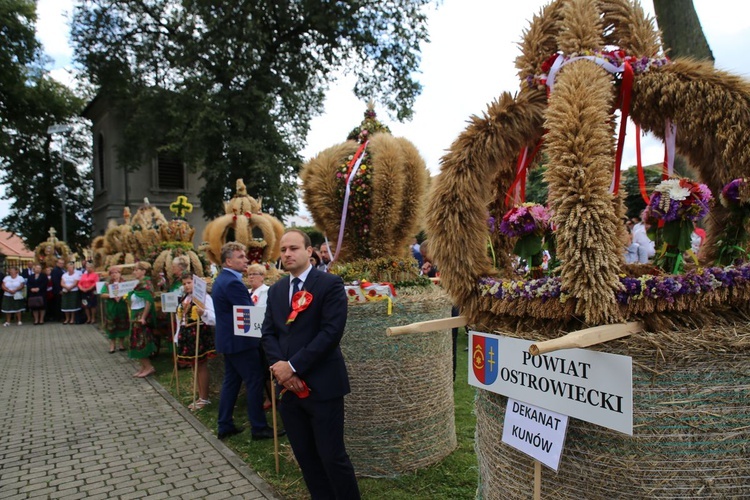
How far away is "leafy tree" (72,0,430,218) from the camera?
64.4 feet

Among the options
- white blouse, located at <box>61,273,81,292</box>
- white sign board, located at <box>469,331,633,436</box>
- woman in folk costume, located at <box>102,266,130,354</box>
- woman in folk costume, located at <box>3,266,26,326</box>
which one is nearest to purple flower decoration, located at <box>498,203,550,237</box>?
white sign board, located at <box>469,331,633,436</box>

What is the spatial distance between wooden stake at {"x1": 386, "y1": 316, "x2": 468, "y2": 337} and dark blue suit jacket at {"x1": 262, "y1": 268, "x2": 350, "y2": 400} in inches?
31.3

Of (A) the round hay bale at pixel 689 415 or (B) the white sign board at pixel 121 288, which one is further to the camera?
(B) the white sign board at pixel 121 288

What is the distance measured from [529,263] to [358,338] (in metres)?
1.96

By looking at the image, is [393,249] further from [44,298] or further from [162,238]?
[44,298]

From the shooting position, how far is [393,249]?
4816 millimetres

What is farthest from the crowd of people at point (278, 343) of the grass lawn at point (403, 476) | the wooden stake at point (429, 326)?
the wooden stake at point (429, 326)

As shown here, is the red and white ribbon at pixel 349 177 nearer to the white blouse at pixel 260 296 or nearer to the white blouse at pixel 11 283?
the white blouse at pixel 260 296

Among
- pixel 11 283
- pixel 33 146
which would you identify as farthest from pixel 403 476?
pixel 33 146

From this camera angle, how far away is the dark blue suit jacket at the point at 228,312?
5.24 meters

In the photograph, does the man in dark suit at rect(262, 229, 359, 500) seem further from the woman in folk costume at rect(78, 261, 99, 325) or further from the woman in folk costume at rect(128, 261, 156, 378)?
the woman in folk costume at rect(78, 261, 99, 325)

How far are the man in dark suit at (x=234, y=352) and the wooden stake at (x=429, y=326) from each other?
3.08 meters

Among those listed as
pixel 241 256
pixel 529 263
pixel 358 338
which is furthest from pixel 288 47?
pixel 529 263

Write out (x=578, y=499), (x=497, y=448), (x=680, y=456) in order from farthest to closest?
(x=497, y=448)
(x=578, y=499)
(x=680, y=456)
